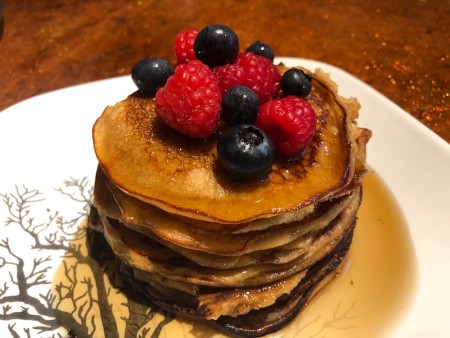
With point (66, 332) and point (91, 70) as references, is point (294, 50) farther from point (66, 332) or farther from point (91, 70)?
point (66, 332)

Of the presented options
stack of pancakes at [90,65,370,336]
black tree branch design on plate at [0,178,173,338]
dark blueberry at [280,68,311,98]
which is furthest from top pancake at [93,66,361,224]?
black tree branch design on plate at [0,178,173,338]

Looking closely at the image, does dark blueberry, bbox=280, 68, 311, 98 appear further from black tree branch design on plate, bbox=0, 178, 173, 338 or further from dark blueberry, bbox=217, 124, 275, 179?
black tree branch design on plate, bbox=0, 178, 173, 338

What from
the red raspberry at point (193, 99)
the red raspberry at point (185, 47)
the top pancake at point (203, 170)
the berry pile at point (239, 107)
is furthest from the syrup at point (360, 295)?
the red raspberry at point (185, 47)

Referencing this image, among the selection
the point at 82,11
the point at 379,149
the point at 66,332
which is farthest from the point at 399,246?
the point at 82,11

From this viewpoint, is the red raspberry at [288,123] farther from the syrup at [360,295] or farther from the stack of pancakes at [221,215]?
the syrup at [360,295]

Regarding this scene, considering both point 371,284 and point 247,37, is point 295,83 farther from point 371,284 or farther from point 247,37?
point 247,37

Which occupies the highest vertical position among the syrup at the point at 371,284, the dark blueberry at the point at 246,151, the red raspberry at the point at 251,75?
the red raspberry at the point at 251,75

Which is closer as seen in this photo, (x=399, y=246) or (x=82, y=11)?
(x=399, y=246)
